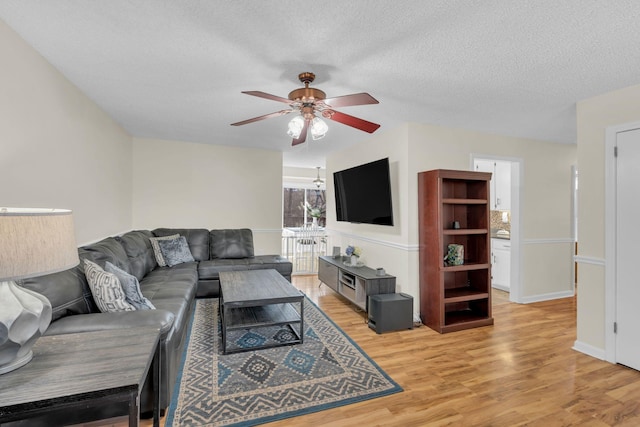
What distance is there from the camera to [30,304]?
45.7 inches

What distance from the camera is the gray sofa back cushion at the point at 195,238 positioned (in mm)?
4656

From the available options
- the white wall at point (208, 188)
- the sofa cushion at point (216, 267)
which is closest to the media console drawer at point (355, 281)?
the sofa cushion at point (216, 267)

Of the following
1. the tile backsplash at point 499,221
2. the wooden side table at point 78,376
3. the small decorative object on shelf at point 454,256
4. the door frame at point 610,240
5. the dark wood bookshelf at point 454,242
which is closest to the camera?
the wooden side table at point 78,376

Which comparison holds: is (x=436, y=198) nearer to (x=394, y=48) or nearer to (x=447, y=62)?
(x=447, y=62)

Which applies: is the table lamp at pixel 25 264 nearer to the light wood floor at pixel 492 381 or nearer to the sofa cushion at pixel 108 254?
the light wood floor at pixel 492 381

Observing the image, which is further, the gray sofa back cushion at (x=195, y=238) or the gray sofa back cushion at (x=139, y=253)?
the gray sofa back cushion at (x=195, y=238)

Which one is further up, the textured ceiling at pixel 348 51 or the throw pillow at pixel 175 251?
the textured ceiling at pixel 348 51

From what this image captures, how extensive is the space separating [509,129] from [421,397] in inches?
133

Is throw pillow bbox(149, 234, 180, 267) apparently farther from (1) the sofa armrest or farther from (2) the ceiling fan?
(2) the ceiling fan

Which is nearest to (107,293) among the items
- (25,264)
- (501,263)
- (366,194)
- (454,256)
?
(25,264)

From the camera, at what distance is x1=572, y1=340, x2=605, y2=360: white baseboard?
8.97 ft

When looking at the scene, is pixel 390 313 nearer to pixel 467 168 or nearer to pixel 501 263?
pixel 467 168

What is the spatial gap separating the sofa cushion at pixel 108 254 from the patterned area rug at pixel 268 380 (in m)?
1.00

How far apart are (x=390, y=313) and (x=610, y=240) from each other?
205 cm
